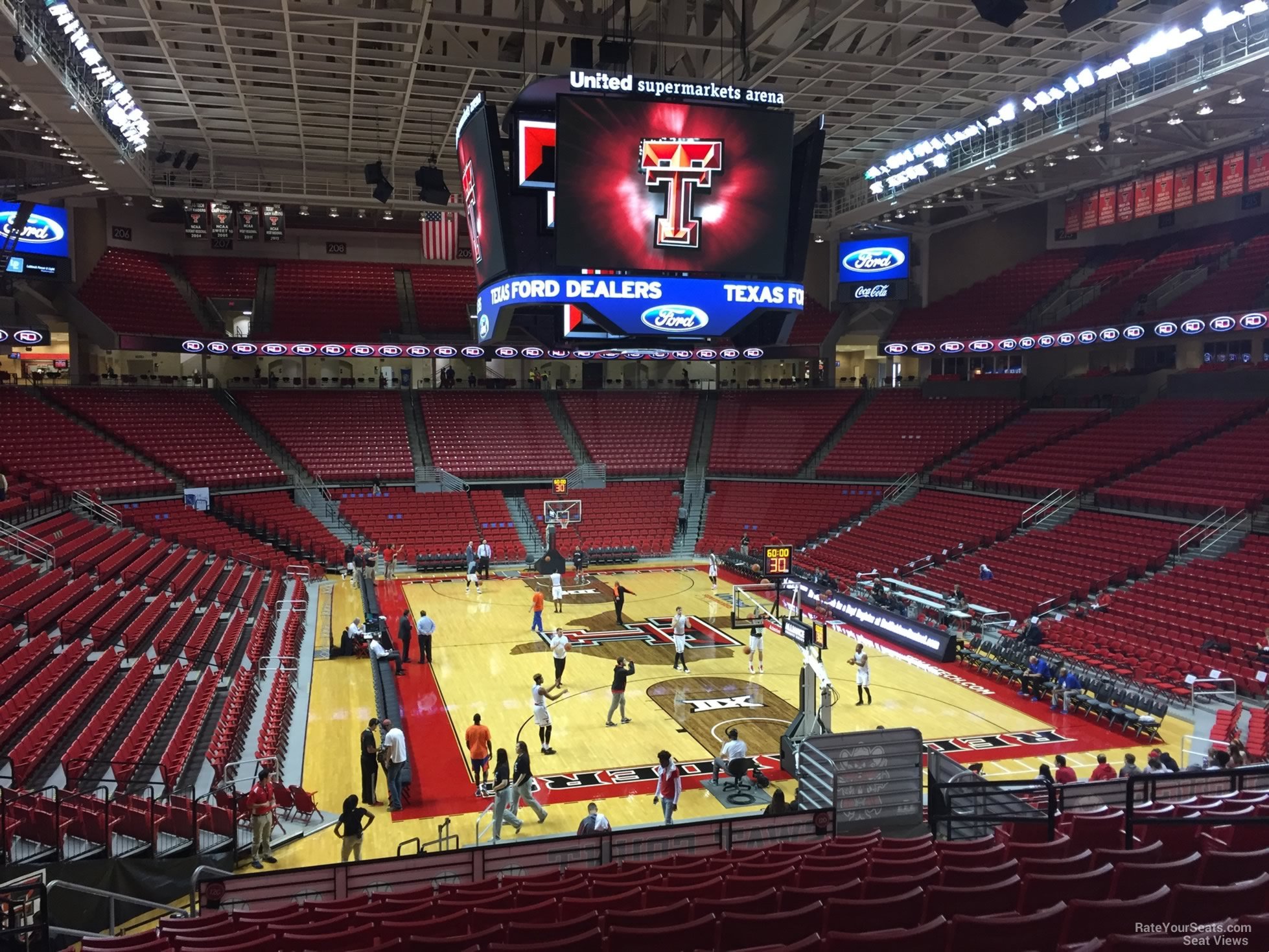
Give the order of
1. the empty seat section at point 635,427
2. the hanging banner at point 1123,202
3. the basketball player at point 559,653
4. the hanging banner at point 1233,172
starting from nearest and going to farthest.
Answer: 1. the basketball player at point 559,653
2. the hanging banner at point 1233,172
3. the hanging banner at point 1123,202
4. the empty seat section at point 635,427

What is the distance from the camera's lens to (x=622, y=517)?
120 feet

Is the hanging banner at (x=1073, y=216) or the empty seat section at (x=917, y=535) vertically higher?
the hanging banner at (x=1073, y=216)

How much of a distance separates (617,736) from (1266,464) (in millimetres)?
20333

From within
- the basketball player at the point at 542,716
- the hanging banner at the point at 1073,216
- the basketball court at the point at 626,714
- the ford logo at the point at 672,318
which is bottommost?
the basketball court at the point at 626,714

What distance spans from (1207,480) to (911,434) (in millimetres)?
13797

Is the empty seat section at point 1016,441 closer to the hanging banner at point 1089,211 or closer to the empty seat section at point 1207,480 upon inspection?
the empty seat section at point 1207,480

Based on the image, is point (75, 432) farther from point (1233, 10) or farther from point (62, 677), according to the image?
point (1233, 10)

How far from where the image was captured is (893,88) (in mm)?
25203

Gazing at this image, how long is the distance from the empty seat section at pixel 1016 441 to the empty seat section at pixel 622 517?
10.9m

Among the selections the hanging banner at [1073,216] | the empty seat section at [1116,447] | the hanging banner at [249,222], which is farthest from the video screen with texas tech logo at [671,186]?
the hanging banner at [1073,216]

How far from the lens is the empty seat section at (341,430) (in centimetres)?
3675

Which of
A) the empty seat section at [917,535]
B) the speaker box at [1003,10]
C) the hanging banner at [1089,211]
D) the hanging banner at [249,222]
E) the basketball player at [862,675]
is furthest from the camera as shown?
the hanging banner at [1089,211]

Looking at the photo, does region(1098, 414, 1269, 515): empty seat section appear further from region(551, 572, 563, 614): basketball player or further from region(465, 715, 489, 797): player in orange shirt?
region(465, 715, 489, 797): player in orange shirt

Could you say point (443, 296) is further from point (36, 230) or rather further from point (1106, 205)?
point (1106, 205)
